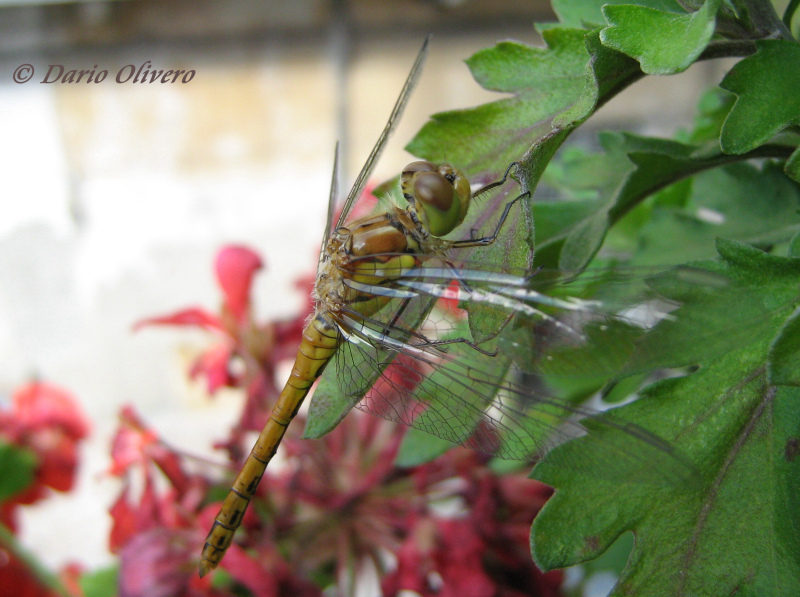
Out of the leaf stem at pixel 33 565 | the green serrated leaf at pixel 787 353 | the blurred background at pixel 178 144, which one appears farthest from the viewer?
the blurred background at pixel 178 144

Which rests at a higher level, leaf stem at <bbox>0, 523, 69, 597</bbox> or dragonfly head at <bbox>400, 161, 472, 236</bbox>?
dragonfly head at <bbox>400, 161, 472, 236</bbox>

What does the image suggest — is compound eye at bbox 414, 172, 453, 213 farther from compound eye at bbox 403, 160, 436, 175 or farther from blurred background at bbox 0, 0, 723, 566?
blurred background at bbox 0, 0, 723, 566

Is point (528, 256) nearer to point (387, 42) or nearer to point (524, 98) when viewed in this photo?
point (524, 98)

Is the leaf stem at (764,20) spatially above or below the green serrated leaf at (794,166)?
above

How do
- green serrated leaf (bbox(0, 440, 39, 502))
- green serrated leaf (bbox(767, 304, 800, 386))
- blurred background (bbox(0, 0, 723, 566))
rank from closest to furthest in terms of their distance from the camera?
1. green serrated leaf (bbox(767, 304, 800, 386))
2. green serrated leaf (bbox(0, 440, 39, 502))
3. blurred background (bbox(0, 0, 723, 566))

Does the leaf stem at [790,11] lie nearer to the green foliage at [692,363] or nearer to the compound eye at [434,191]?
the green foliage at [692,363]

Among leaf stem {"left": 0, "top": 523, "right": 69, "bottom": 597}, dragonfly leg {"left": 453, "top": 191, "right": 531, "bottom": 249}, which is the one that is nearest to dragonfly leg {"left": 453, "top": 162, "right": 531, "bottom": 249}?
dragonfly leg {"left": 453, "top": 191, "right": 531, "bottom": 249}

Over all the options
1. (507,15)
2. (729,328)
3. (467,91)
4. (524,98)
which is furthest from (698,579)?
(507,15)

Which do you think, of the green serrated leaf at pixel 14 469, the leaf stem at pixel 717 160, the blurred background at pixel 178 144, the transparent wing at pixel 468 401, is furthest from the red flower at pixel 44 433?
the blurred background at pixel 178 144
